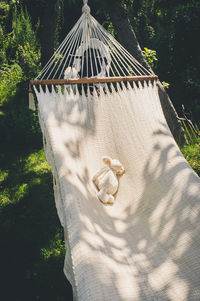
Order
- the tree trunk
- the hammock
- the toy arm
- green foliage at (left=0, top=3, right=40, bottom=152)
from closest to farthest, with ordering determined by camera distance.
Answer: the hammock
the toy arm
the tree trunk
green foliage at (left=0, top=3, right=40, bottom=152)

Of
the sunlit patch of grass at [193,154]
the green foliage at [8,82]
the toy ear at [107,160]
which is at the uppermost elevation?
the green foliage at [8,82]

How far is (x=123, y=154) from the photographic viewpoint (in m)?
1.90

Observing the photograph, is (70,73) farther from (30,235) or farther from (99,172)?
(30,235)

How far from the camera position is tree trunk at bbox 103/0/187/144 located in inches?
98.5

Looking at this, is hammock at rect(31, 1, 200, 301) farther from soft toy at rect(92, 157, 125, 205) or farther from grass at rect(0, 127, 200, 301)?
grass at rect(0, 127, 200, 301)

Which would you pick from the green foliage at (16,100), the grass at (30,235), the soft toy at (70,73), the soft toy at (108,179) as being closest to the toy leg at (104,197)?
the soft toy at (108,179)

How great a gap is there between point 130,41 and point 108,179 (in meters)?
1.67

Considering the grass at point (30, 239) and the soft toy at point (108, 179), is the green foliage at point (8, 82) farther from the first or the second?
the soft toy at point (108, 179)

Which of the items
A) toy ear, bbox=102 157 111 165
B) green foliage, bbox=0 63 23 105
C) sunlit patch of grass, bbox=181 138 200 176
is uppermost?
green foliage, bbox=0 63 23 105

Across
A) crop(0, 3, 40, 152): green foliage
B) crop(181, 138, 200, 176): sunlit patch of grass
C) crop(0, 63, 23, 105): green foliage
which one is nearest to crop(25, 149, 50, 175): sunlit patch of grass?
crop(0, 3, 40, 152): green foliage

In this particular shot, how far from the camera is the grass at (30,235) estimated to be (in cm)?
138

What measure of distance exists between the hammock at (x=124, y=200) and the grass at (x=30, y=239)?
394mm

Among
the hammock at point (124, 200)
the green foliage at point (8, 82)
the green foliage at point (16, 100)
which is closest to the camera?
the hammock at point (124, 200)

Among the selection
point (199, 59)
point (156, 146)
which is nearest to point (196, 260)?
point (156, 146)
